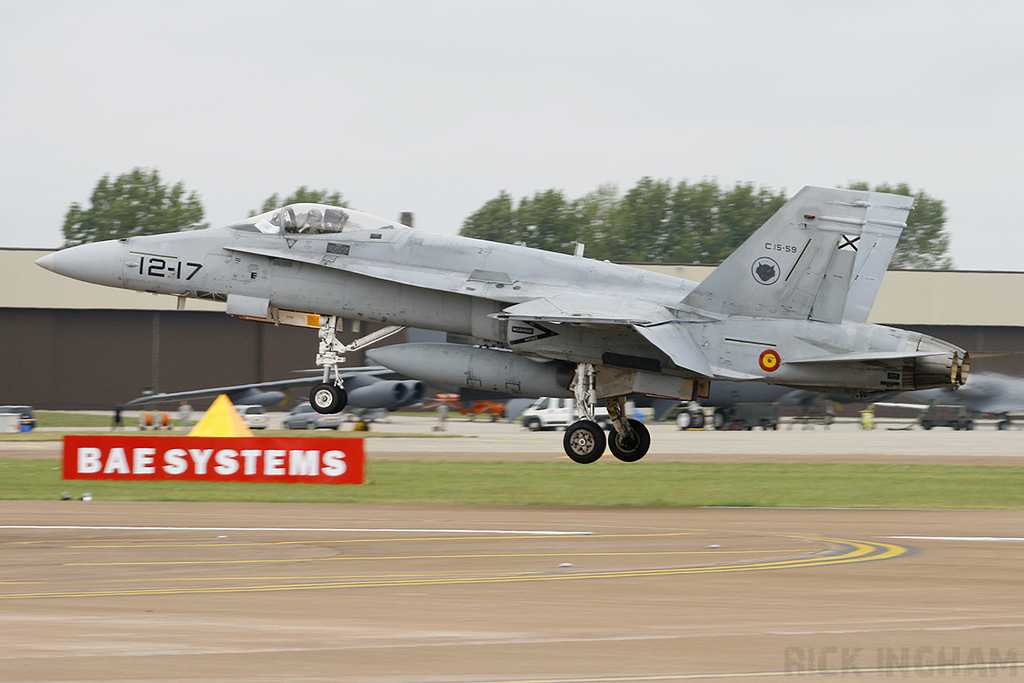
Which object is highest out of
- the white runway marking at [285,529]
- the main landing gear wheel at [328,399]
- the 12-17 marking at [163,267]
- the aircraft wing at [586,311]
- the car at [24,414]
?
the 12-17 marking at [163,267]

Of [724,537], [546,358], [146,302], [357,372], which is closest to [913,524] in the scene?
[724,537]

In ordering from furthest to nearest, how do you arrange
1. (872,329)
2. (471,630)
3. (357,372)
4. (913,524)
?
1. (357,372)
2. (872,329)
3. (913,524)
4. (471,630)

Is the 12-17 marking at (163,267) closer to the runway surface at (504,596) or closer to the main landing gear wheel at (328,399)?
the main landing gear wheel at (328,399)

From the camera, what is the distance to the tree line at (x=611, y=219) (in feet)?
342

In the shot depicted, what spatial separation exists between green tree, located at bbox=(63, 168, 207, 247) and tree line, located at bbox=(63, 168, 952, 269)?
9 centimetres

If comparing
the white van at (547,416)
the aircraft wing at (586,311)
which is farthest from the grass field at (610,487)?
the white van at (547,416)

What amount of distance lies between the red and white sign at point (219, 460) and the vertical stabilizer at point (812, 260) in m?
10.3

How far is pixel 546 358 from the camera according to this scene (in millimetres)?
22172

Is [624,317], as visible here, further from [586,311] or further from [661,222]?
[661,222]

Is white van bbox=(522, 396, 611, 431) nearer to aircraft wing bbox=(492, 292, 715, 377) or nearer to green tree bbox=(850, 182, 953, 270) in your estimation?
aircraft wing bbox=(492, 292, 715, 377)

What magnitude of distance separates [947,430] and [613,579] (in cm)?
4834

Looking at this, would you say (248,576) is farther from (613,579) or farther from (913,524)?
(913,524)

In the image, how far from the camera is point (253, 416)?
181ft
